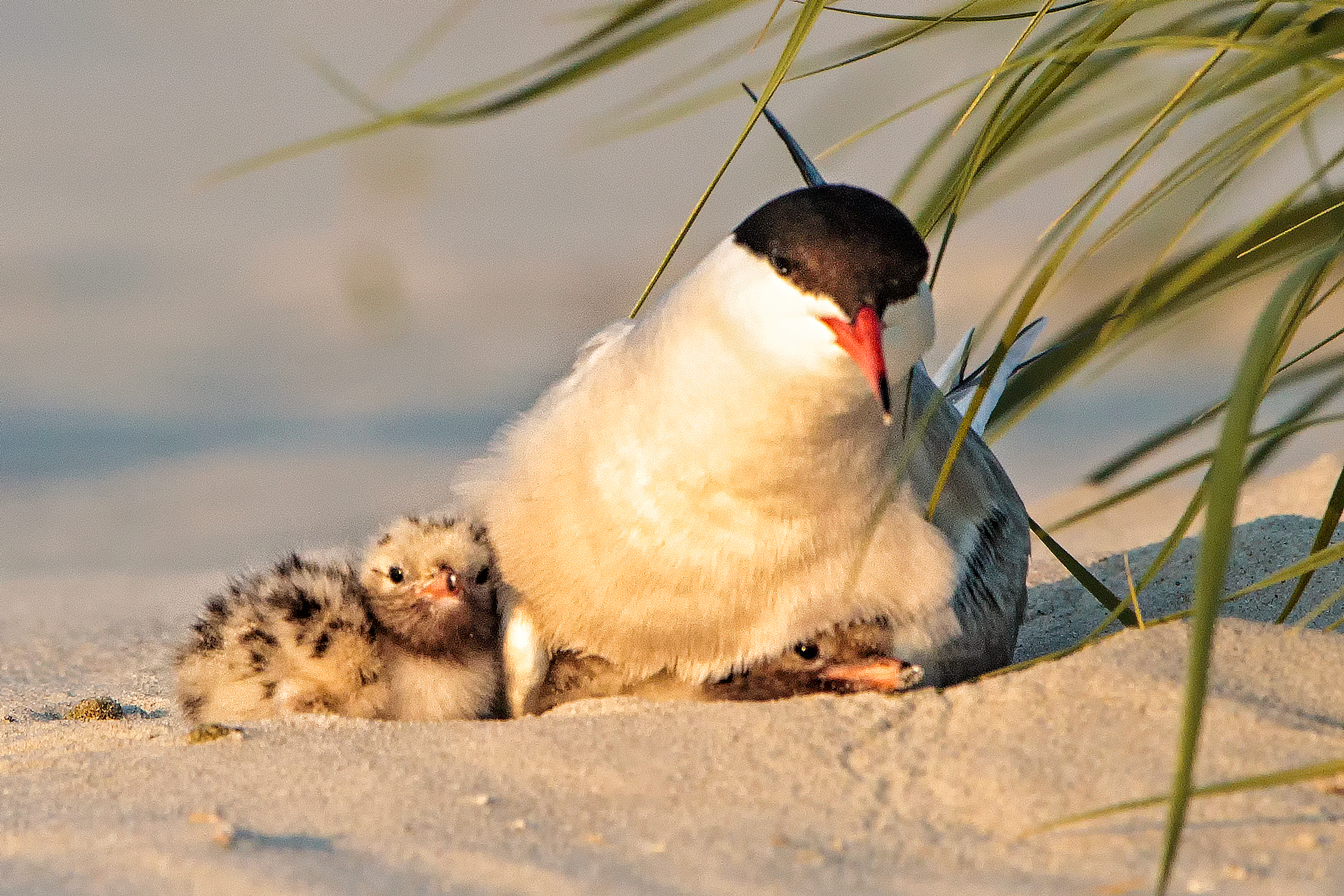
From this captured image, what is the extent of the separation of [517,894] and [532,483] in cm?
141

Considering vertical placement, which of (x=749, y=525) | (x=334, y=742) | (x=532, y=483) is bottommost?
(x=334, y=742)

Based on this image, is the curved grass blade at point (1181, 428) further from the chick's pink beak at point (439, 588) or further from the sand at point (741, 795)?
the chick's pink beak at point (439, 588)

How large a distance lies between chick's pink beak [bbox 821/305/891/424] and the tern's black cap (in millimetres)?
22

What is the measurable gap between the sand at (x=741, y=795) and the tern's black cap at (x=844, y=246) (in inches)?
28.1

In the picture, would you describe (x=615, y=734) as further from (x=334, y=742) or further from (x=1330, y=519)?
(x=1330, y=519)

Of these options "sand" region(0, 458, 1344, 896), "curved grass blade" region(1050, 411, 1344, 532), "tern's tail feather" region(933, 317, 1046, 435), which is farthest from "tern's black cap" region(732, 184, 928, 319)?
"tern's tail feather" region(933, 317, 1046, 435)

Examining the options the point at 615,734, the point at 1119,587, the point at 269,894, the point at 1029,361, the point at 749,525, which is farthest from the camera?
the point at 1119,587

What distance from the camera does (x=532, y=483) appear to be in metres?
3.36

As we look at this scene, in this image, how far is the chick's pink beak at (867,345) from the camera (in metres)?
2.58

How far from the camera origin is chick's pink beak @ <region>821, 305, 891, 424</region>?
258cm

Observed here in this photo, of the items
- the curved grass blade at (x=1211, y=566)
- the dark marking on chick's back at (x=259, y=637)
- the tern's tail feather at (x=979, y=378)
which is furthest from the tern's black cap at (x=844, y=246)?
the dark marking on chick's back at (x=259, y=637)

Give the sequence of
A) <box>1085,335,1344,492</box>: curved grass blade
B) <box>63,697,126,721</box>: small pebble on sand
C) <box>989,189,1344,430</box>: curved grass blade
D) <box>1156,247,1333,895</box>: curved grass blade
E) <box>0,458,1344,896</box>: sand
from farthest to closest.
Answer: <box>63,697,126,721</box>: small pebble on sand, <box>1085,335,1344,492</box>: curved grass blade, <box>989,189,1344,430</box>: curved grass blade, <box>0,458,1344,896</box>: sand, <box>1156,247,1333,895</box>: curved grass blade

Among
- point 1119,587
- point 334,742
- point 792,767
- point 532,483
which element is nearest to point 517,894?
point 792,767

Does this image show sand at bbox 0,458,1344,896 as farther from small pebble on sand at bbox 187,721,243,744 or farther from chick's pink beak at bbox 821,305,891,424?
chick's pink beak at bbox 821,305,891,424
